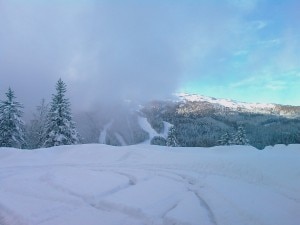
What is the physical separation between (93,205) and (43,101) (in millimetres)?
40425

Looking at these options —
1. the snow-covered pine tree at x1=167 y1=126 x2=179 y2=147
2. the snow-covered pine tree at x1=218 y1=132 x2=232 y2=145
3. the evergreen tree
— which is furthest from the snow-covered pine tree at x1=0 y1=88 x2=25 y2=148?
the snow-covered pine tree at x1=218 y1=132 x2=232 y2=145

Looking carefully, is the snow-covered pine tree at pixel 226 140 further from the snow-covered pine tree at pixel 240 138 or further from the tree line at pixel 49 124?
the tree line at pixel 49 124

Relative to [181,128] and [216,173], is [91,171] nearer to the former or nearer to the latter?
[216,173]

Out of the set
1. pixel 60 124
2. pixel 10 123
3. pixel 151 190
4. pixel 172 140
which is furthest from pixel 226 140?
pixel 151 190

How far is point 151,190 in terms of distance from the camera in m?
10.9

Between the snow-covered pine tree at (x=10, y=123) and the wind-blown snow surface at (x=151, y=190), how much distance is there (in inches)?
691

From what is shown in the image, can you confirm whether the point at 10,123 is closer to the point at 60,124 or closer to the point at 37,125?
the point at 60,124

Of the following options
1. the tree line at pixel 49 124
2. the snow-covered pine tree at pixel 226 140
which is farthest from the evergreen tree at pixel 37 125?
the snow-covered pine tree at pixel 226 140

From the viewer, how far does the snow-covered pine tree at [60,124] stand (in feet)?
112

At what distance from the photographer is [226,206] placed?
9297mm

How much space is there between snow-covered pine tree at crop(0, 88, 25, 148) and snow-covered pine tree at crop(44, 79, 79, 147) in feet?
10.8

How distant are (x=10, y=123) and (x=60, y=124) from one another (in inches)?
214

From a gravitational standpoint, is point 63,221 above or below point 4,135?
below

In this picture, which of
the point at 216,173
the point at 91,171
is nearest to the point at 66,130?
the point at 91,171
